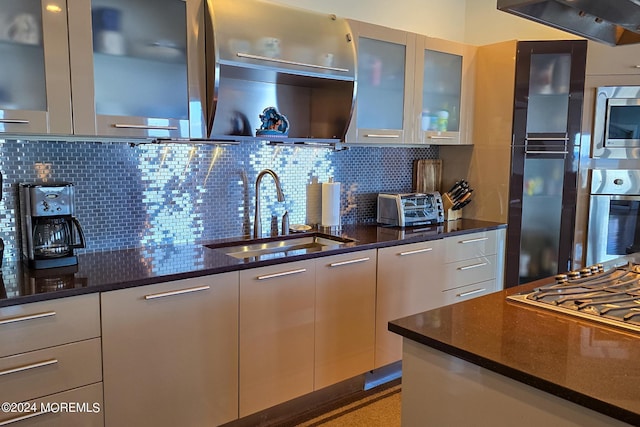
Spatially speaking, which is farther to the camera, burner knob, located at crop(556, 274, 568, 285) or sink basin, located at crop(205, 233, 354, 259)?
sink basin, located at crop(205, 233, 354, 259)

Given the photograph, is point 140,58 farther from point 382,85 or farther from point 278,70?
point 382,85

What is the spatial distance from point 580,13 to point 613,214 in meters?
2.32

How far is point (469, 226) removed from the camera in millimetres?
3363

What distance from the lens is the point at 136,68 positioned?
2.17m

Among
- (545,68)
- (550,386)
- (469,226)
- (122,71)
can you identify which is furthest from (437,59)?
(550,386)

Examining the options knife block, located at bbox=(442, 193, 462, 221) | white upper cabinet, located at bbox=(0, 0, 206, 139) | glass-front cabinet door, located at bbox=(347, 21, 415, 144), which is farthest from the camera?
knife block, located at bbox=(442, 193, 462, 221)

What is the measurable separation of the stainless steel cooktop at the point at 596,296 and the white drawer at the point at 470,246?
4.01 feet

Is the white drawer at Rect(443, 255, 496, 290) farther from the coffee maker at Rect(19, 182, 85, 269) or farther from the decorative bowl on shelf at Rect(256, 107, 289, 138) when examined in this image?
the coffee maker at Rect(19, 182, 85, 269)

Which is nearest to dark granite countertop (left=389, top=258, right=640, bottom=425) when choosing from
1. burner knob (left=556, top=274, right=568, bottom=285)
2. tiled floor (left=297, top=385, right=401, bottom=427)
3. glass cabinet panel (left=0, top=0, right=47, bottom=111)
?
burner knob (left=556, top=274, right=568, bottom=285)

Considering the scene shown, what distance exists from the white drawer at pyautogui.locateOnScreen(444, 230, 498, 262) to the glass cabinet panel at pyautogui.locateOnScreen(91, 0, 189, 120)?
1797 millimetres

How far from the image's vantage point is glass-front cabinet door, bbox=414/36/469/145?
3250 mm

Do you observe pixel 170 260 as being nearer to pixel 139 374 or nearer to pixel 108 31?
pixel 139 374

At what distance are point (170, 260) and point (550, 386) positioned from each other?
1.66 meters

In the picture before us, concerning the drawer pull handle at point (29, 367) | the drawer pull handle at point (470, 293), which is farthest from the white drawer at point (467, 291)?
the drawer pull handle at point (29, 367)
